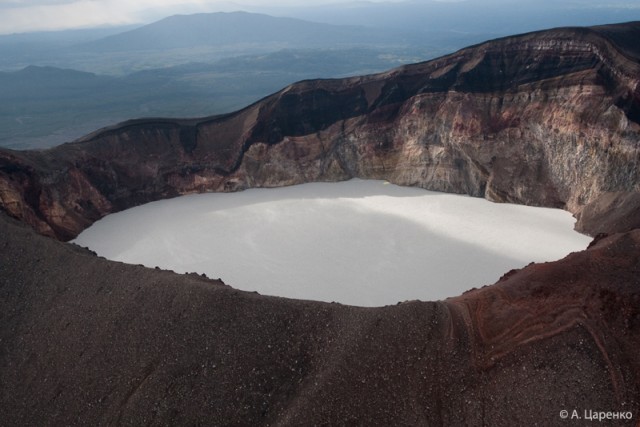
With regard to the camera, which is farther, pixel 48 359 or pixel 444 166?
pixel 444 166

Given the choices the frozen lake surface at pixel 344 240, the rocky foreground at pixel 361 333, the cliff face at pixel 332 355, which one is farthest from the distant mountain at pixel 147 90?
the cliff face at pixel 332 355

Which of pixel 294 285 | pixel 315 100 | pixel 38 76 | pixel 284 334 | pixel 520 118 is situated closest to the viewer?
pixel 284 334

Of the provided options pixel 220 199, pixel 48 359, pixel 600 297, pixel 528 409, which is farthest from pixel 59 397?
pixel 220 199

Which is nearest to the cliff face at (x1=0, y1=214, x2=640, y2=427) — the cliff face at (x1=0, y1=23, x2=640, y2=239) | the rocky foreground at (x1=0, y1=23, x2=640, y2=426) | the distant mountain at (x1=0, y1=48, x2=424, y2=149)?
the rocky foreground at (x1=0, y1=23, x2=640, y2=426)

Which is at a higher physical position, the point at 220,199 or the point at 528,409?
the point at 528,409

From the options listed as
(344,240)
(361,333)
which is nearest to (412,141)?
(344,240)

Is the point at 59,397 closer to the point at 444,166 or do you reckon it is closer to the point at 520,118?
the point at 444,166

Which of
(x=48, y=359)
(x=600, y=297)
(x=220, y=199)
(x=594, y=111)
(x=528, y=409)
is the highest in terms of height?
(x=594, y=111)
